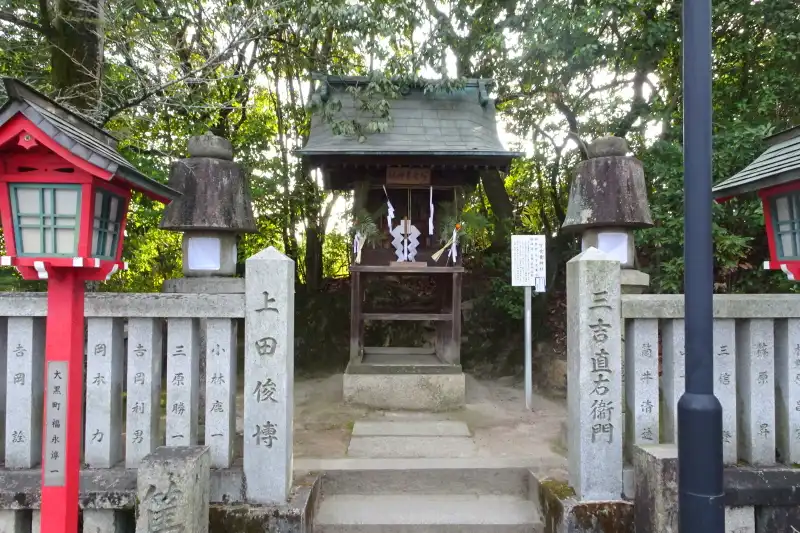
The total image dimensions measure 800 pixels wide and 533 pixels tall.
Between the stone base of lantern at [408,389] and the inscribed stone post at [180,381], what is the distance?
10.5ft

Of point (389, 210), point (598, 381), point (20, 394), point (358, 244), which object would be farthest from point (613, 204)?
point (20, 394)

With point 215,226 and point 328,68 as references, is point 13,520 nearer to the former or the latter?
point 215,226

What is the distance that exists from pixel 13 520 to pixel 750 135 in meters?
8.71

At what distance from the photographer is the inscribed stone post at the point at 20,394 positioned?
3223 millimetres

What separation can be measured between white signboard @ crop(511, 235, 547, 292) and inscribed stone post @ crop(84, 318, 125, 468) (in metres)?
5.02

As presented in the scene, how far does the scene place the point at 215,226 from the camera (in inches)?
187

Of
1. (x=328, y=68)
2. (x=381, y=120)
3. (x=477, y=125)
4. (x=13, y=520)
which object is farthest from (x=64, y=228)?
(x=328, y=68)

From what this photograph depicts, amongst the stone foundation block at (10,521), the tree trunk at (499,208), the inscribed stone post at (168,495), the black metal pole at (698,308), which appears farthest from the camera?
the tree trunk at (499,208)

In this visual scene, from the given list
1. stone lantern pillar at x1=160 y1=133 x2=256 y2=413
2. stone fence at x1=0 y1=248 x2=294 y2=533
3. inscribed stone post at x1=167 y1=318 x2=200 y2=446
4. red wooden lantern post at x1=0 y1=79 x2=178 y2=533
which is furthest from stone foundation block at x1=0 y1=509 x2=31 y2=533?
stone lantern pillar at x1=160 y1=133 x2=256 y2=413

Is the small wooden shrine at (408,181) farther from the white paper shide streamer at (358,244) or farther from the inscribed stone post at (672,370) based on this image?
the inscribed stone post at (672,370)

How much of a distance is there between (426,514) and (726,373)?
102 inches

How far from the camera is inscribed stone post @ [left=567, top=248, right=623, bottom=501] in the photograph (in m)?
3.36

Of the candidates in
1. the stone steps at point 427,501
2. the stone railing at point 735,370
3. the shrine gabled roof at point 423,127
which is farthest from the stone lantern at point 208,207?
the stone railing at point 735,370

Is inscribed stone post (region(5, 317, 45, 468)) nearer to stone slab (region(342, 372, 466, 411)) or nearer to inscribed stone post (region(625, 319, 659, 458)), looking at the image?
stone slab (region(342, 372, 466, 411))
